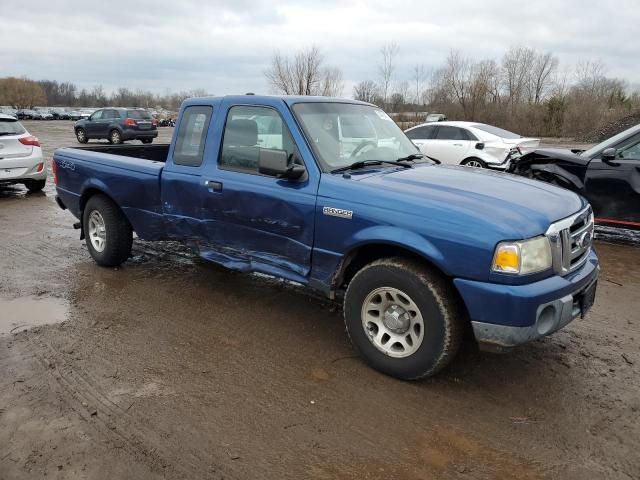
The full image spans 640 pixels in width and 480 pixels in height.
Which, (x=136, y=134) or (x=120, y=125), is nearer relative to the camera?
(x=120, y=125)

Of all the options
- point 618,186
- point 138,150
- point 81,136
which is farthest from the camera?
point 81,136

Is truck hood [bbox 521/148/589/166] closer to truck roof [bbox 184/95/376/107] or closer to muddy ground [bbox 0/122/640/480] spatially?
muddy ground [bbox 0/122/640/480]

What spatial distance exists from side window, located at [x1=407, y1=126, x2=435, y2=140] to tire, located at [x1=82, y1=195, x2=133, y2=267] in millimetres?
9095

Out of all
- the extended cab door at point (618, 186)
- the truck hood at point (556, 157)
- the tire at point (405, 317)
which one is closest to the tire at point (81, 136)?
the truck hood at point (556, 157)

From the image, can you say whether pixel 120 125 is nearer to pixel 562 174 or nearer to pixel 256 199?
pixel 562 174

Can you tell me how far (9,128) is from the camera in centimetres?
1098

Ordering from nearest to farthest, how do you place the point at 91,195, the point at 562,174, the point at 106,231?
the point at 106,231 → the point at 91,195 → the point at 562,174

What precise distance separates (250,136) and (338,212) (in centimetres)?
124

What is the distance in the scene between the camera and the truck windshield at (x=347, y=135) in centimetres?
406

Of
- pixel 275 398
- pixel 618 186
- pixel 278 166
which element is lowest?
pixel 275 398

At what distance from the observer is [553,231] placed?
10.6 feet

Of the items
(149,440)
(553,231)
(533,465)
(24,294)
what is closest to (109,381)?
(149,440)

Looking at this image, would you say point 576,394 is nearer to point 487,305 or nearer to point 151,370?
point 487,305

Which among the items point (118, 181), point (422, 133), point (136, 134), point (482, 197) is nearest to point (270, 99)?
point (482, 197)
